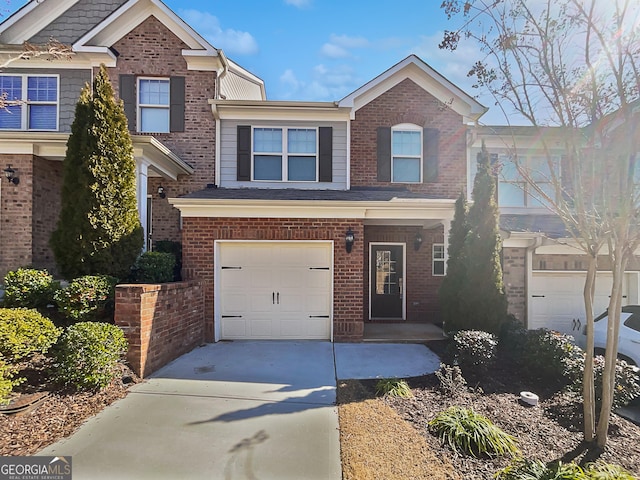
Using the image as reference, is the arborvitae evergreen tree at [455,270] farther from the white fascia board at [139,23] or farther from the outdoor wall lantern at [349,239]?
the white fascia board at [139,23]

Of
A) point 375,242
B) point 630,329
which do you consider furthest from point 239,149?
point 630,329

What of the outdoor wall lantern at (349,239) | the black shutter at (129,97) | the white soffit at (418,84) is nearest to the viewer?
the outdoor wall lantern at (349,239)

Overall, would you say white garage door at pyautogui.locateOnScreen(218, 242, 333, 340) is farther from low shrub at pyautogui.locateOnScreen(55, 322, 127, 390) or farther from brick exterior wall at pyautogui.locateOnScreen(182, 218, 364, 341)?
low shrub at pyautogui.locateOnScreen(55, 322, 127, 390)

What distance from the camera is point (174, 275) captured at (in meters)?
7.29

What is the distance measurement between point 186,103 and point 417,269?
784 cm

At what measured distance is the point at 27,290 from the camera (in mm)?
5480

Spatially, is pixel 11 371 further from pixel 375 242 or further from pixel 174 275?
pixel 375 242

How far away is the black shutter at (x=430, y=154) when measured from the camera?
9.41 metres

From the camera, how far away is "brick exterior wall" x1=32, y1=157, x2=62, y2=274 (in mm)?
7809

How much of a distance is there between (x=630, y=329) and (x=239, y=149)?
916cm

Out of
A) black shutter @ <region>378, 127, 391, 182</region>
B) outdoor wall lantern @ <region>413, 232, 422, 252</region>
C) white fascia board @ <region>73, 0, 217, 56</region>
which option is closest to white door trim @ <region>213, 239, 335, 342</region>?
black shutter @ <region>378, 127, 391, 182</region>

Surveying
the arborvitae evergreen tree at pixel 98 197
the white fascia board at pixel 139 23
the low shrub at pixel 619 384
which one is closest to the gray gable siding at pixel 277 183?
the white fascia board at pixel 139 23

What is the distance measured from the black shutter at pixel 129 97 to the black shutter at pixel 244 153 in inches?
109

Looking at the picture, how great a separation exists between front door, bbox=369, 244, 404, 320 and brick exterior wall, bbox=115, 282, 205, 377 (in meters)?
5.02
